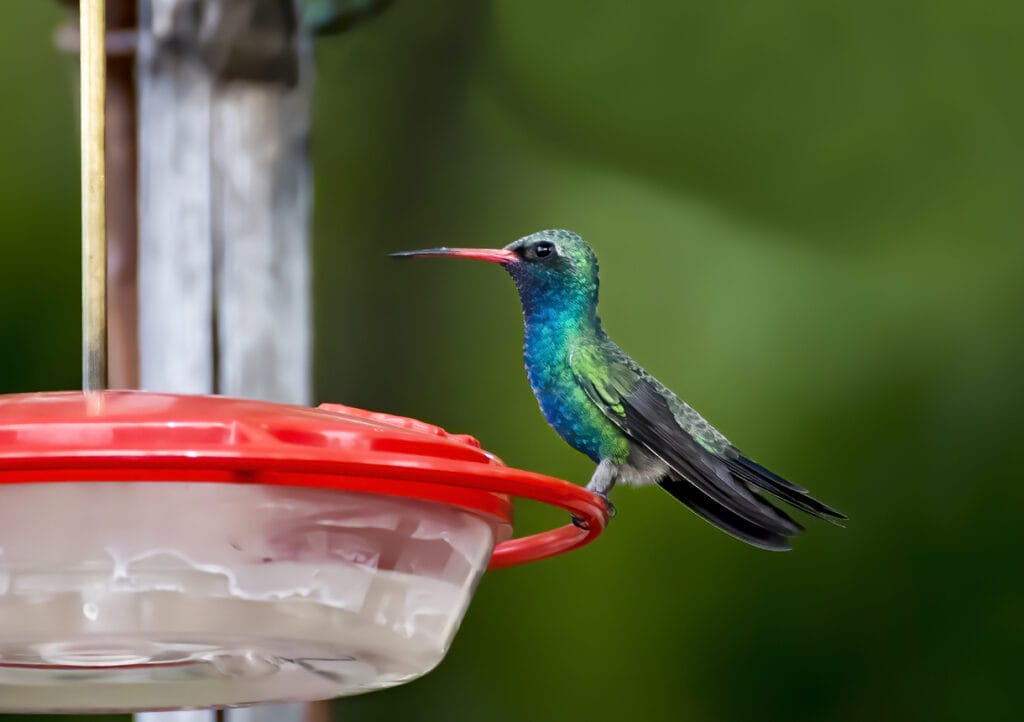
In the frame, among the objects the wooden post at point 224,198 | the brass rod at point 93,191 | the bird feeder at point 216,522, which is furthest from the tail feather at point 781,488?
the brass rod at point 93,191

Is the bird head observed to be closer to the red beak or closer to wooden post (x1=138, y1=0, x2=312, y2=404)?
the red beak

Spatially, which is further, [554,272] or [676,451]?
[554,272]

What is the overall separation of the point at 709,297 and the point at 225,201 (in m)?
1.16

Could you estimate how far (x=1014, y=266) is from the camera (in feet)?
11.9

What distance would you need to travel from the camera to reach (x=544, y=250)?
2377 mm

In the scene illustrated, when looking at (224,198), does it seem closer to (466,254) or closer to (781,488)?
(466,254)

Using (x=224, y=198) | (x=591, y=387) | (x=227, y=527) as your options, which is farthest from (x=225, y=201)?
(x=227, y=527)

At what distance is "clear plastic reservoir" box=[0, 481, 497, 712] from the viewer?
1150mm

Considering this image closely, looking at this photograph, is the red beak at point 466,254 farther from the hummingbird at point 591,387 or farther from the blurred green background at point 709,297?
the blurred green background at point 709,297

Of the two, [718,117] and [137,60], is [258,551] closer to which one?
[137,60]

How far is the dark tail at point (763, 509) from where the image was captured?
191 cm

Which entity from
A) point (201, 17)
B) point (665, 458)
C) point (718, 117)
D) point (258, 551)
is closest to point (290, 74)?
point (201, 17)

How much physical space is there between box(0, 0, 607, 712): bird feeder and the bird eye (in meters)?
1.01

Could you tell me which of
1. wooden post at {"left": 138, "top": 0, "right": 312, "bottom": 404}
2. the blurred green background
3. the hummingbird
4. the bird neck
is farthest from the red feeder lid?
the blurred green background
